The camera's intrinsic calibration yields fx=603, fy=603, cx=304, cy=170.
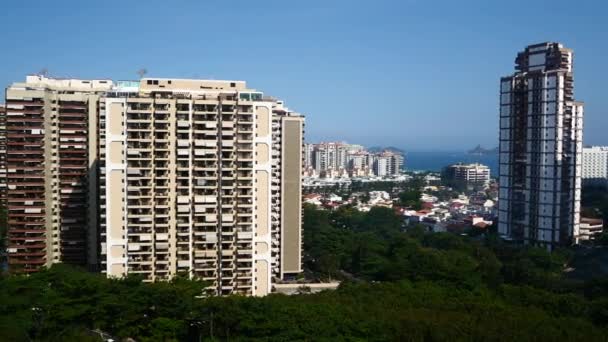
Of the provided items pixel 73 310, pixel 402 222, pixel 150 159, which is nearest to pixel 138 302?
pixel 73 310

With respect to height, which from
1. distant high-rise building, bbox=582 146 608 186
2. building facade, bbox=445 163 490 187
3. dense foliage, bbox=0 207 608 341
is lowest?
dense foliage, bbox=0 207 608 341

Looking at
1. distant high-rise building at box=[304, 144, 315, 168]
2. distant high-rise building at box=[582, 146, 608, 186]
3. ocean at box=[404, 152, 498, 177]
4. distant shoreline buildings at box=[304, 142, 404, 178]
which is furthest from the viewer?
ocean at box=[404, 152, 498, 177]

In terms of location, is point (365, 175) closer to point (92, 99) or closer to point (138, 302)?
point (92, 99)

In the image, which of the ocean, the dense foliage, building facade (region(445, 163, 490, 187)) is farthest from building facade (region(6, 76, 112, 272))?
the ocean

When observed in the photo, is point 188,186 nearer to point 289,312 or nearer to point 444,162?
point 289,312

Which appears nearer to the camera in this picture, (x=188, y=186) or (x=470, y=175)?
(x=188, y=186)

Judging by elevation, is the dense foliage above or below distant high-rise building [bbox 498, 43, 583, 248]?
below

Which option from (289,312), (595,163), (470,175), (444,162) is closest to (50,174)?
(289,312)

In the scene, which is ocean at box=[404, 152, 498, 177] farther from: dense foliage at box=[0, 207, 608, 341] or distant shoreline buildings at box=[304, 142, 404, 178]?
dense foliage at box=[0, 207, 608, 341]

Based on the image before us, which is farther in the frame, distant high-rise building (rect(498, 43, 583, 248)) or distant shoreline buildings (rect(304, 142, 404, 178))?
distant shoreline buildings (rect(304, 142, 404, 178))
